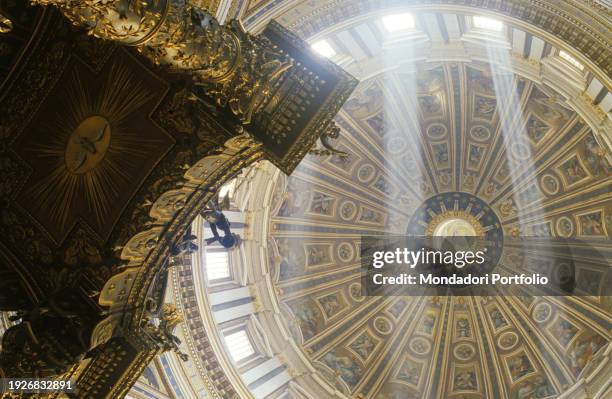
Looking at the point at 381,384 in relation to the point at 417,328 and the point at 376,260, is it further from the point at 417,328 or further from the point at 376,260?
the point at 376,260

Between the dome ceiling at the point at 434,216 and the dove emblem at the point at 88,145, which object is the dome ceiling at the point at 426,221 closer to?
the dome ceiling at the point at 434,216

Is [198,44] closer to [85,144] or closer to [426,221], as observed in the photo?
[85,144]

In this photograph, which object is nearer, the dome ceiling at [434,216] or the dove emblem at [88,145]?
the dove emblem at [88,145]

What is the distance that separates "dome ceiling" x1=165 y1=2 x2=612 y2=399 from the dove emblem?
7091mm

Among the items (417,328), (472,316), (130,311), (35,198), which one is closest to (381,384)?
(417,328)

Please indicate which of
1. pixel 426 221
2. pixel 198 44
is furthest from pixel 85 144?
pixel 426 221

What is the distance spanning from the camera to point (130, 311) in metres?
6.54

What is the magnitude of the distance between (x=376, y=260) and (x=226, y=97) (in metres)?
14.4

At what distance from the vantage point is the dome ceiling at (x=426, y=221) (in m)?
15.0

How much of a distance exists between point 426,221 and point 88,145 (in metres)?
14.9

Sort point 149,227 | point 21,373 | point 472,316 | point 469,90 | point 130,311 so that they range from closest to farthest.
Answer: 1. point 21,373
2. point 149,227
3. point 130,311
4. point 469,90
5. point 472,316

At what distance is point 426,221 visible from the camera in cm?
1941

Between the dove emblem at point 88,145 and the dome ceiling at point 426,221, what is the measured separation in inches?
279

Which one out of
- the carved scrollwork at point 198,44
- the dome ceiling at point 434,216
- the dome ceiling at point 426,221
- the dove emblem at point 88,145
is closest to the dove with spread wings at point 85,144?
the dove emblem at point 88,145
